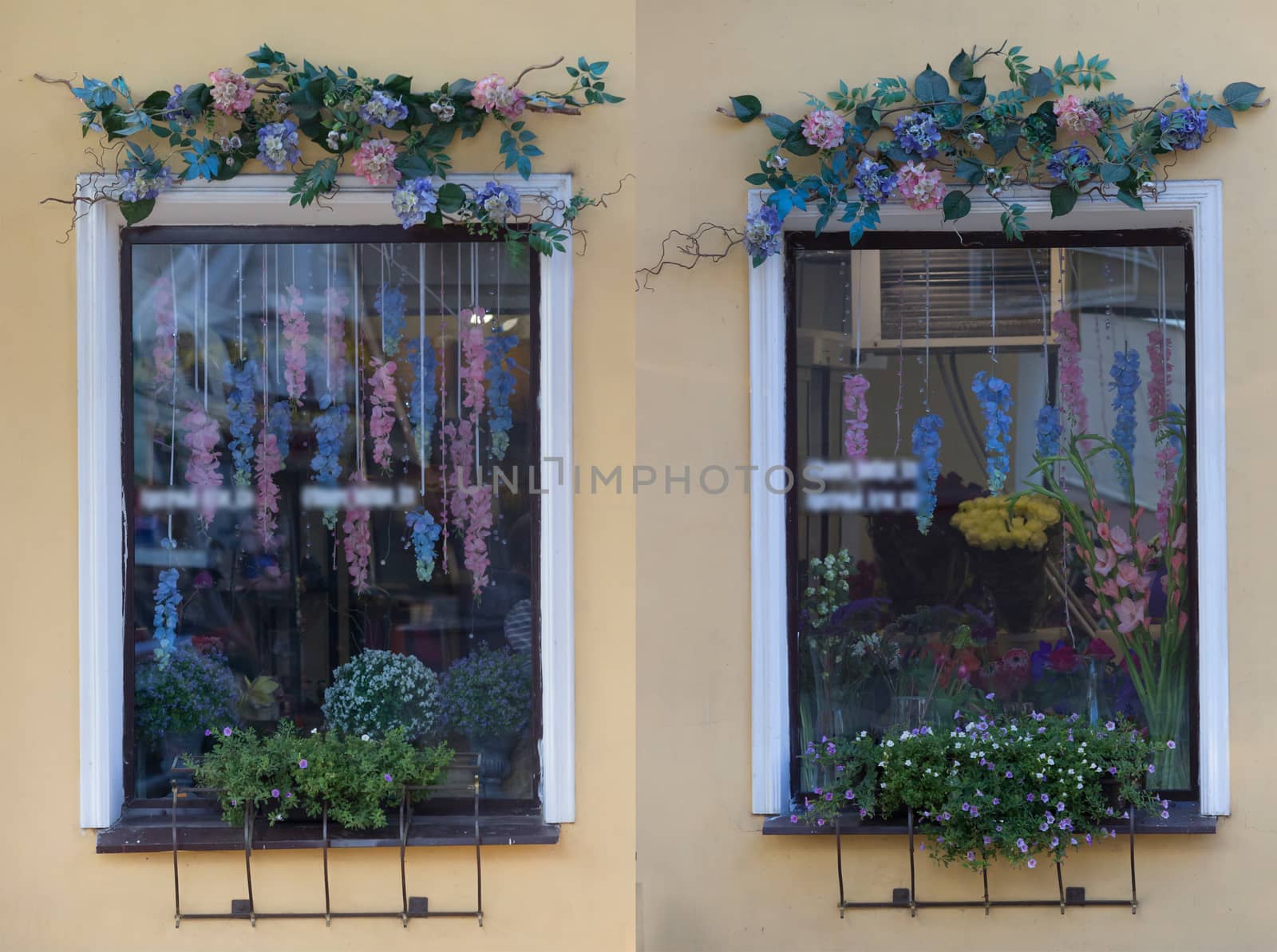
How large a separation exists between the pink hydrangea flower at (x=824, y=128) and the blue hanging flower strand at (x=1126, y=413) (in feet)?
4.11

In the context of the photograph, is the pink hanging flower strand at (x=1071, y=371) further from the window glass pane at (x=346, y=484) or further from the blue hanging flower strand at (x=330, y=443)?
the blue hanging flower strand at (x=330, y=443)

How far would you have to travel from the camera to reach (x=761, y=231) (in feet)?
11.8

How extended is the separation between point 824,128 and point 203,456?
2324mm

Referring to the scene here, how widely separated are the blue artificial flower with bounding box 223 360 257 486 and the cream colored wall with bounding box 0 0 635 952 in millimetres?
490

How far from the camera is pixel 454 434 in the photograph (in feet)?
12.7

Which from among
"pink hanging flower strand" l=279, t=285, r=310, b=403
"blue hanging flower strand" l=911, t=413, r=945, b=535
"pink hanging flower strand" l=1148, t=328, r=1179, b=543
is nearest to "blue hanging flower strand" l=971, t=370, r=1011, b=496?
"blue hanging flower strand" l=911, t=413, r=945, b=535

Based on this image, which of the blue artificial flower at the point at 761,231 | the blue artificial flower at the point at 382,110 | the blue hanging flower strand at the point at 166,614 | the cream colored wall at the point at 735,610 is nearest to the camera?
the blue artificial flower at the point at 382,110

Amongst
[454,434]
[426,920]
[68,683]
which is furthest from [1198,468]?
[68,683]

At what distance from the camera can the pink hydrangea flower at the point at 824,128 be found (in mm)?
3549

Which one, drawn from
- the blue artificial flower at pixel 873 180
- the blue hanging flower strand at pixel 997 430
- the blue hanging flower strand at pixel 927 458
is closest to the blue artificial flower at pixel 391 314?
the blue artificial flower at pixel 873 180

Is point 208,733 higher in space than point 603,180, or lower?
lower

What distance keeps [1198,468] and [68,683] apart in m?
3.74

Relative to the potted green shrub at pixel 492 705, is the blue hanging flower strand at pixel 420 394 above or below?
above

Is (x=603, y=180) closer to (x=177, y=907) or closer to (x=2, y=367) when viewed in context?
(x=2, y=367)
